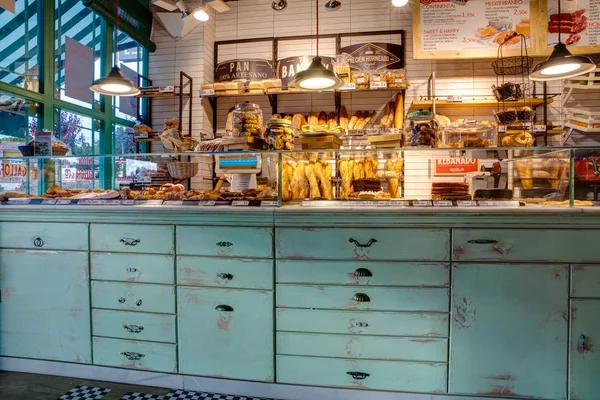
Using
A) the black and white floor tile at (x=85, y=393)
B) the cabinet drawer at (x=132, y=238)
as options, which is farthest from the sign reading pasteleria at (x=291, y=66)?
the black and white floor tile at (x=85, y=393)

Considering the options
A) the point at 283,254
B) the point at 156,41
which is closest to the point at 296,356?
the point at 283,254

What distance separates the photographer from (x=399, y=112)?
15.6 ft

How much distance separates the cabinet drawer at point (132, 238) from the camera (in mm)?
2293

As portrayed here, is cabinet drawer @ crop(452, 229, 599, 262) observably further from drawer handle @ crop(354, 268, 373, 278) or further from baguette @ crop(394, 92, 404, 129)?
baguette @ crop(394, 92, 404, 129)

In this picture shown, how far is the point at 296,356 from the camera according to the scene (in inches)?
85.2

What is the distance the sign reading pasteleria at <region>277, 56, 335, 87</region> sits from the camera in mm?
5055

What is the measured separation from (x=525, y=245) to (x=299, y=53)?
14.2 feet

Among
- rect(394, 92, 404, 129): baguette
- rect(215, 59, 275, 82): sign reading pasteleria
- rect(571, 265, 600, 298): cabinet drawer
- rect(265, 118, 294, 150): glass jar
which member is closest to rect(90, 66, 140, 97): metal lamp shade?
rect(215, 59, 275, 82): sign reading pasteleria

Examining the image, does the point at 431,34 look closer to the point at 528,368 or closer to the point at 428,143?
the point at 428,143

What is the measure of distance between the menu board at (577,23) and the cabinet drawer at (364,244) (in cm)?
397

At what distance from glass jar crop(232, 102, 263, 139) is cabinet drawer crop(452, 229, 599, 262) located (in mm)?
1350

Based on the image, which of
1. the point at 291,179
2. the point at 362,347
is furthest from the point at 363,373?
the point at 291,179

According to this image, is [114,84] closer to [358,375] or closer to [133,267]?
[133,267]

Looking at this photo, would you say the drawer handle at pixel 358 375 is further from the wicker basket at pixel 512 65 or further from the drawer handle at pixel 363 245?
the wicker basket at pixel 512 65
